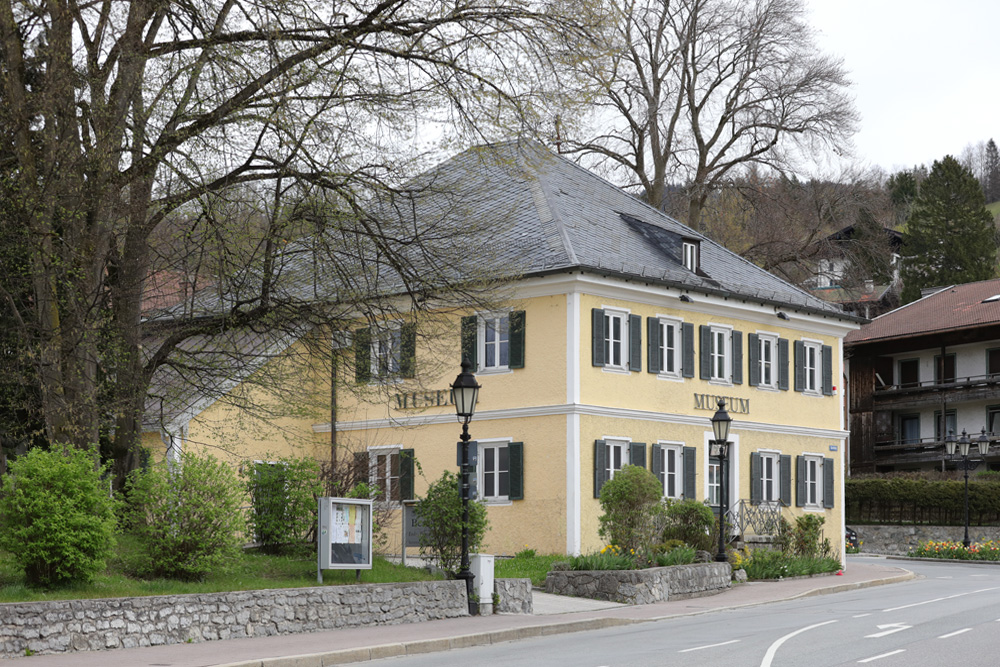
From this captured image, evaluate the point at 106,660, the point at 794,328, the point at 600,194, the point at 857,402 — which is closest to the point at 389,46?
the point at 106,660

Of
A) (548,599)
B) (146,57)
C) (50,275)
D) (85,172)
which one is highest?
(146,57)

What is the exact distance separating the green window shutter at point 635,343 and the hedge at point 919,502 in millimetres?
22940

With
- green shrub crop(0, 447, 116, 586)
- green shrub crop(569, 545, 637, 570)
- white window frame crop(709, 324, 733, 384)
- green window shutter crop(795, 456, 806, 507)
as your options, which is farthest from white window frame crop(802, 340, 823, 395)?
green shrub crop(0, 447, 116, 586)

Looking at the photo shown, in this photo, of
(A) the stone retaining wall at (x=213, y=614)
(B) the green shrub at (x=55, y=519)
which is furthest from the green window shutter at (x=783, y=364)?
(B) the green shrub at (x=55, y=519)

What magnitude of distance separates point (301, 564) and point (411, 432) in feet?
48.1

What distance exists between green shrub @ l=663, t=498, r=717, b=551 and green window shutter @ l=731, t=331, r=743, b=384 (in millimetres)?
7366

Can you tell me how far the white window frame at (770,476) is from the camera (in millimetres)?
35316

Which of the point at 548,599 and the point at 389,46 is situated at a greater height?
the point at 389,46

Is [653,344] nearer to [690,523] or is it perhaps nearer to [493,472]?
[493,472]

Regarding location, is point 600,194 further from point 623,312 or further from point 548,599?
point 548,599

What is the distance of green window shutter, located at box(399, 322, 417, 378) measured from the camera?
19.5 metres

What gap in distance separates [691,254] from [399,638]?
2105 cm

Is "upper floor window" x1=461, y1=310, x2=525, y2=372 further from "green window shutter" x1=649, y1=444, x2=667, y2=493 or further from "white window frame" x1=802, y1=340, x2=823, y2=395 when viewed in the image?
"white window frame" x1=802, y1=340, x2=823, y2=395

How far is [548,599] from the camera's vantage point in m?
23.2
